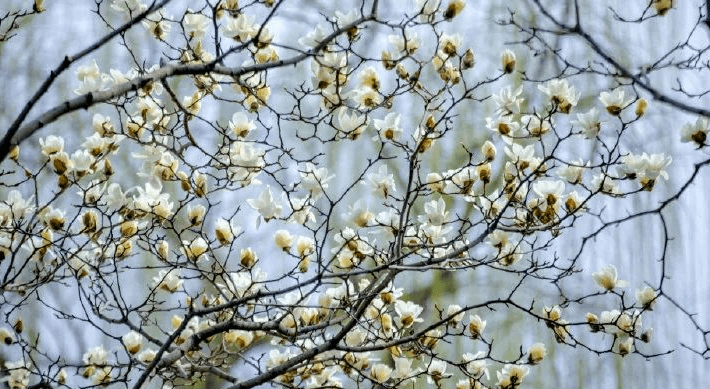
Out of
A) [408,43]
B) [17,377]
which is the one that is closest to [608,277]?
[408,43]

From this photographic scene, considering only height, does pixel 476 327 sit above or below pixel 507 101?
below

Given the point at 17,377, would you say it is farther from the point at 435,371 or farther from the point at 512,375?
the point at 512,375

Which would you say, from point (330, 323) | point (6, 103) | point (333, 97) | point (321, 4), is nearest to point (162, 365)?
point (330, 323)

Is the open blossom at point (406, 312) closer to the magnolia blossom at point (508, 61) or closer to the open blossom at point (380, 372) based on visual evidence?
the open blossom at point (380, 372)

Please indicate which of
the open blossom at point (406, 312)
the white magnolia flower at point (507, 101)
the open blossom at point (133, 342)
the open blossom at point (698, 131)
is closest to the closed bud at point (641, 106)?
the open blossom at point (698, 131)

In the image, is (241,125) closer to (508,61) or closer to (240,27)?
(240,27)

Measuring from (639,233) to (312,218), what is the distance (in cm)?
151

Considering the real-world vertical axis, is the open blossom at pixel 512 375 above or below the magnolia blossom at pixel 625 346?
below

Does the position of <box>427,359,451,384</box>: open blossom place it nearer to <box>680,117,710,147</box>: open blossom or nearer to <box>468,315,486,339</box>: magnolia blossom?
<box>468,315,486,339</box>: magnolia blossom

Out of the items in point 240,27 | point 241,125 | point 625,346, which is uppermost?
point 240,27

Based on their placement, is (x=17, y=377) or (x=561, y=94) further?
(x=17, y=377)

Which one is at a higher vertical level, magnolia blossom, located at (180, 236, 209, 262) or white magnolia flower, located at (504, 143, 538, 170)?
white magnolia flower, located at (504, 143, 538, 170)

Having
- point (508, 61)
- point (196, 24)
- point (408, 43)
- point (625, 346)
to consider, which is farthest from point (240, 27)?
point (625, 346)

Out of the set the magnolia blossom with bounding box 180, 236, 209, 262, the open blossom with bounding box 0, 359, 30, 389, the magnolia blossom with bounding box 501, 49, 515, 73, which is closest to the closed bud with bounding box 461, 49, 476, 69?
the magnolia blossom with bounding box 501, 49, 515, 73
